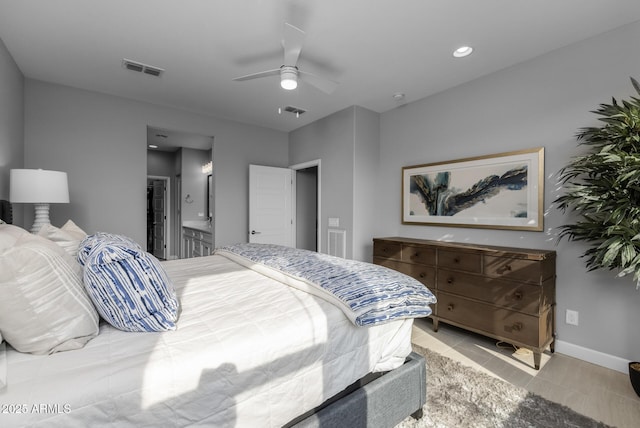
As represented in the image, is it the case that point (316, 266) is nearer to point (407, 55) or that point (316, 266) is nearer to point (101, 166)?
point (407, 55)

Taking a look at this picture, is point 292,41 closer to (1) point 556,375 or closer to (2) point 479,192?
(2) point 479,192

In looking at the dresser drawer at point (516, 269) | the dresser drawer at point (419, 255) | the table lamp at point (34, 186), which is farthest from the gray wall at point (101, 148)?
the dresser drawer at point (516, 269)

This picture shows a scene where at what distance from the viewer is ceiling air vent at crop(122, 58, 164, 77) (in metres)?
2.76

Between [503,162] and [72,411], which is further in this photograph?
[503,162]

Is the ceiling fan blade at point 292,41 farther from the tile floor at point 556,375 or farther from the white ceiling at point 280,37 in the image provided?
the tile floor at point 556,375

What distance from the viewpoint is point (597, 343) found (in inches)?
91.6

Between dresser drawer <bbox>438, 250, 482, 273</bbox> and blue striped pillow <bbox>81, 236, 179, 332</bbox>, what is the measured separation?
2485 mm

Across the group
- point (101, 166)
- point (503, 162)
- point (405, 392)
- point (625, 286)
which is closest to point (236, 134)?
point (101, 166)

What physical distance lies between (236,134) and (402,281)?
372 cm

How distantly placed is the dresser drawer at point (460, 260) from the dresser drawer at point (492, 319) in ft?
0.97

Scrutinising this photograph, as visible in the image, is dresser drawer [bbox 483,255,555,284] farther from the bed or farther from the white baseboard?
the bed

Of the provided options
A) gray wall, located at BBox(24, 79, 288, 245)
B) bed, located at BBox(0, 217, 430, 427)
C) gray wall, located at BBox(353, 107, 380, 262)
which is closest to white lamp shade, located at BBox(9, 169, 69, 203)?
gray wall, located at BBox(24, 79, 288, 245)

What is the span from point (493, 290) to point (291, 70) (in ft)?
8.45

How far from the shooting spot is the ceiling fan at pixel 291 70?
1977 millimetres
